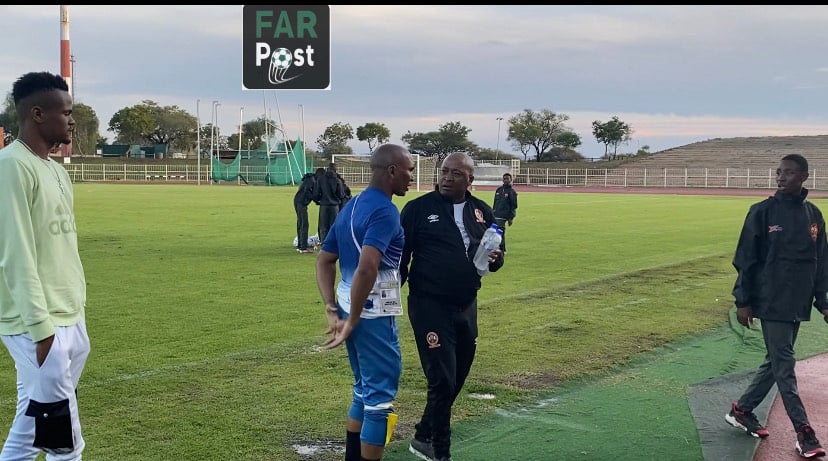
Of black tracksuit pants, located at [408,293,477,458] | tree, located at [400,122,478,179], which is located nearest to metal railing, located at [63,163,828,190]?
tree, located at [400,122,478,179]

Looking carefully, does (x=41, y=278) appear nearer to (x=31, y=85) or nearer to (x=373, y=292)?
(x=31, y=85)

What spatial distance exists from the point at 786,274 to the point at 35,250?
4470 millimetres

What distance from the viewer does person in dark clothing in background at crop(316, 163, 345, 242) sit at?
51.8 ft

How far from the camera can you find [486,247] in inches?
195

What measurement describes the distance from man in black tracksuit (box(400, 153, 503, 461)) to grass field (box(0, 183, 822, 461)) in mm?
635

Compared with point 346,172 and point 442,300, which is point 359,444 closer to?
point 442,300

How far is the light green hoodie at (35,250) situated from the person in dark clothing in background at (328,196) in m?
12.3

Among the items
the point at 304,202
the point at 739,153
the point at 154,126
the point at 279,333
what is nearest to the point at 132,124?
the point at 154,126

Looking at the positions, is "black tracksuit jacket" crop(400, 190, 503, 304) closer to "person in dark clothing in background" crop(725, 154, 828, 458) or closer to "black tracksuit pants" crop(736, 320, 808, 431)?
"person in dark clothing in background" crop(725, 154, 828, 458)

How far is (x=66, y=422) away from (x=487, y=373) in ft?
13.8

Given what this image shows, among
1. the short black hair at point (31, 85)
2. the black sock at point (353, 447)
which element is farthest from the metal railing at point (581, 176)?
the short black hair at point (31, 85)

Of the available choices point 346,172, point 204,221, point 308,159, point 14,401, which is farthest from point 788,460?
point 308,159

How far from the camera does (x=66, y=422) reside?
3238mm

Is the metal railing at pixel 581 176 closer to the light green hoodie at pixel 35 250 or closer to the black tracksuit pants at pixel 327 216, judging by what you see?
the black tracksuit pants at pixel 327 216
